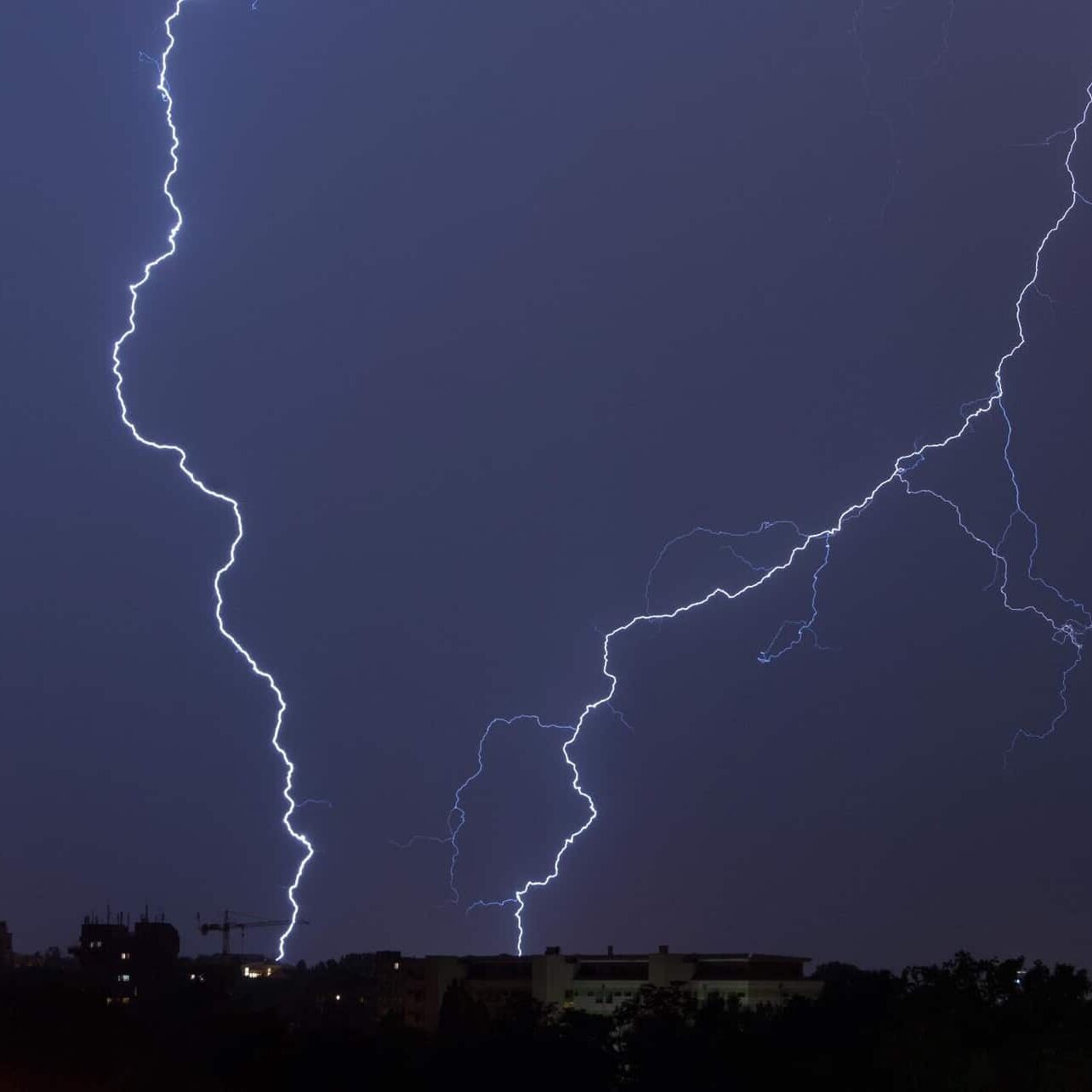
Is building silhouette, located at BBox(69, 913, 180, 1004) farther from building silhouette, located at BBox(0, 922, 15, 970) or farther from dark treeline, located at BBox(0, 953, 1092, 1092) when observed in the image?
dark treeline, located at BBox(0, 953, 1092, 1092)

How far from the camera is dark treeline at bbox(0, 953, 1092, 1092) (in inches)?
818

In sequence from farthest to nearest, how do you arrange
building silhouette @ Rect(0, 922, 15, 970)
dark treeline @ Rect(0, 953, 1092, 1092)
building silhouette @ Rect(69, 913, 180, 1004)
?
1. building silhouette @ Rect(0, 922, 15, 970)
2. building silhouette @ Rect(69, 913, 180, 1004)
3. dark treeline @ Rect(0, 953, 1092, 1092)

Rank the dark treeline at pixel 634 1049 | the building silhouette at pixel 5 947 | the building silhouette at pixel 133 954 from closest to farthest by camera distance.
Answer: the dark treeline at pixel 634 1049
the building silhouette at pixel 133 954
the building silhouette at pixel 5 947

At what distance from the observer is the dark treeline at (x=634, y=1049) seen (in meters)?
20.8

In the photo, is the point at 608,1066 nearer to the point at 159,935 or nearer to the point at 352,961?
the point at 159,935

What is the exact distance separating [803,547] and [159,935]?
38.5m

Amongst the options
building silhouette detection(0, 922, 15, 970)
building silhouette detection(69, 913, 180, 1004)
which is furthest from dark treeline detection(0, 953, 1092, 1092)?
building silhouette detection(0, 922, 15, 970)

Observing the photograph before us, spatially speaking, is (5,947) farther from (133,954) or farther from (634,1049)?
(634,1049)

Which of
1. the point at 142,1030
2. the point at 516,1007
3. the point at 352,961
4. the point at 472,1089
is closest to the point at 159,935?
the point at 352,961

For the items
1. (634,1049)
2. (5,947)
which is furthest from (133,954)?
(634,1049)

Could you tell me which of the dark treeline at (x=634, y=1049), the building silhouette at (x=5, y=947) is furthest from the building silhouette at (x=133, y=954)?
the dark treeline at (x=634, y=1049)

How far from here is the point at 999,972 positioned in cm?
2739

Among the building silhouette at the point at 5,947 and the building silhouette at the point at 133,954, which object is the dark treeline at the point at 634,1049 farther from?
the building silhouette at the point at 5,947

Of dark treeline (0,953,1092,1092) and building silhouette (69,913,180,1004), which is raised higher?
building silhouette (69,913,180,1004)
